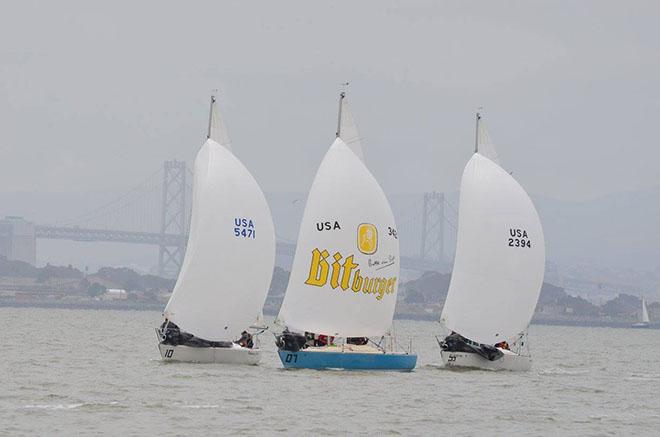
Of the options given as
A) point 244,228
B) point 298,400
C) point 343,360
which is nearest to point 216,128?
point 244,228

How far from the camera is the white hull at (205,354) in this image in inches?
1140

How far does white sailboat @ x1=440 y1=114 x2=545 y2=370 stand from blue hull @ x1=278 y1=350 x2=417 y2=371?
7.30 ft

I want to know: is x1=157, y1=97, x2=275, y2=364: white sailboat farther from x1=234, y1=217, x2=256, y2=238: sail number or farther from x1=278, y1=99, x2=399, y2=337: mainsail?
x1=278, y1=99, x2=399, y2=337: mainsail

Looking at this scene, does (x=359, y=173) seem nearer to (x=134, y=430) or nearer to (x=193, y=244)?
(x=193, y=244)

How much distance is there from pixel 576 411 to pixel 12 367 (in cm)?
1047

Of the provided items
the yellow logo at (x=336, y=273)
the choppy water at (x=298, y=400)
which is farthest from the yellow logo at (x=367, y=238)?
the choppy water at (x=298, y=400)

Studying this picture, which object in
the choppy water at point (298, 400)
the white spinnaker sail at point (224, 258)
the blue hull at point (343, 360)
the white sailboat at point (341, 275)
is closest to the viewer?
the choppy water at point (298, 400)

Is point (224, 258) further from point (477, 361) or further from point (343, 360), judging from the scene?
point (477, 361)

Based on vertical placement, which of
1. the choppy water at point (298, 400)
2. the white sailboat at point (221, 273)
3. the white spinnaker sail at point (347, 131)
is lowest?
the choppy water at point (298, 400)

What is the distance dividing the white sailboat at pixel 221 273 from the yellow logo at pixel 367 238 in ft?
5.95

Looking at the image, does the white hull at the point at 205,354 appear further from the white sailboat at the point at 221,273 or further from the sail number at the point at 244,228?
the sail number at the point at 244,228

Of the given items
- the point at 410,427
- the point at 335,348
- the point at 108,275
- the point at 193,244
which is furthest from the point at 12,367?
the point at 108,275

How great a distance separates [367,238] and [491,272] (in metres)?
3.29

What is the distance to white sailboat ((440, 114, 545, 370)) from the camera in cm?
3069
